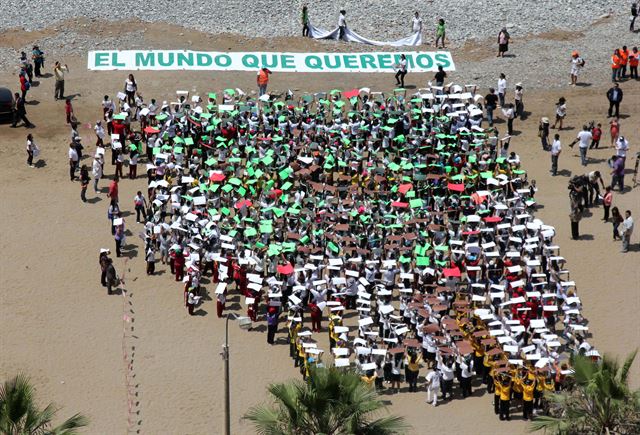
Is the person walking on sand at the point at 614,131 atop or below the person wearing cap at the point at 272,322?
atop

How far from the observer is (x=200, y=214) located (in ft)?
167

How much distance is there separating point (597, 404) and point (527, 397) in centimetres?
697

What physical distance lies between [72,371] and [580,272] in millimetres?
16617

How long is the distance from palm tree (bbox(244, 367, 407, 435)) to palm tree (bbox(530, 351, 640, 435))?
408 centimetres

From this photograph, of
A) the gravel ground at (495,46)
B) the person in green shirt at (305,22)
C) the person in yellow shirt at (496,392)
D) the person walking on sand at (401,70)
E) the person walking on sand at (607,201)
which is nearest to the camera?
the person in yellow shirt at (496,392)

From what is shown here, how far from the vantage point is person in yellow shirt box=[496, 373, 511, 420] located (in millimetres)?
41625

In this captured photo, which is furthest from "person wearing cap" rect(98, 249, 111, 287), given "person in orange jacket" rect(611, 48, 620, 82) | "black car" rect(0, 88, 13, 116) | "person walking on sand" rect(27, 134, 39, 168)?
"person in orange jacket" rect(611, 48, 620, 82)

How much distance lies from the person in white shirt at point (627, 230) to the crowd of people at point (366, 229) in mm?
2581

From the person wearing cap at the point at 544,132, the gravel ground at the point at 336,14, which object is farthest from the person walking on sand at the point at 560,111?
the gravel ground at the point at 336,14

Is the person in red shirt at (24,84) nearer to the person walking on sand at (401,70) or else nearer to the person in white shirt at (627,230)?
the person walking on sand at (401,70)

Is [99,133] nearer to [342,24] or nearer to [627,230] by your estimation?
[342,24]

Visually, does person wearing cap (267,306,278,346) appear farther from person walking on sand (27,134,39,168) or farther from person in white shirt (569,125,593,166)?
person in white shirt (569,125,593,166)

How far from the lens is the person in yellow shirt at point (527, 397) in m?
41.5

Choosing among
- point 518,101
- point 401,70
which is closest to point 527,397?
point 518,101
